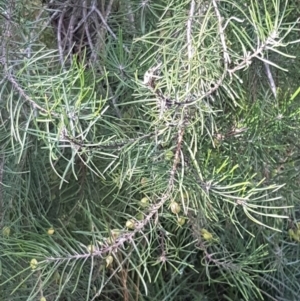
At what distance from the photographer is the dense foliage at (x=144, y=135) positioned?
470mm

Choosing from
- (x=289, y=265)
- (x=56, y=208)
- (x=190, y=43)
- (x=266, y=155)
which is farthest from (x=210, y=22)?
(x=289, y=265)

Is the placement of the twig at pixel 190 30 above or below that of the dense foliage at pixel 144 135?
above

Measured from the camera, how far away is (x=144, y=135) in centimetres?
51

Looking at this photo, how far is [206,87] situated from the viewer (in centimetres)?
47

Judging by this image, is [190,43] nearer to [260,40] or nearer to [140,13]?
[260,40]

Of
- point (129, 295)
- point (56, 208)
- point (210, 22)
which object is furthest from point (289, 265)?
point (210, 22)

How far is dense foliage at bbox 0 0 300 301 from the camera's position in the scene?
0.47 meters

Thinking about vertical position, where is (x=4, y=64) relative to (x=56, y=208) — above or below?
above

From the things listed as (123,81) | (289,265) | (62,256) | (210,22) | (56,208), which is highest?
(210,22)

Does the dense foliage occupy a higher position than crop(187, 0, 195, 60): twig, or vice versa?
crop(187, 0, 195, 60): twig

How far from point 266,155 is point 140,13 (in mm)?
234

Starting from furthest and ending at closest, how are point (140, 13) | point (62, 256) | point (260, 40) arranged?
point (140, 13)
point (62, 256)
point (260, 40)

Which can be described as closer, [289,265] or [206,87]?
[206,87]

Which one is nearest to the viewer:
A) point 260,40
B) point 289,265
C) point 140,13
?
point 260,40
